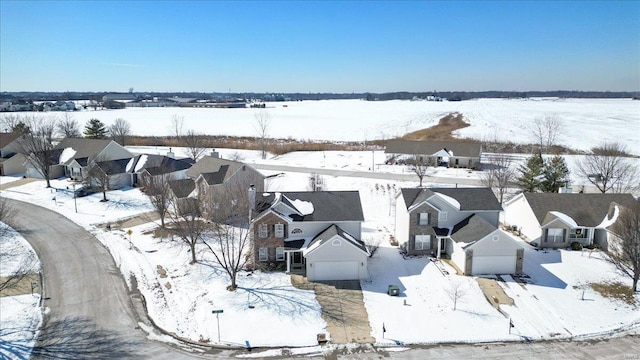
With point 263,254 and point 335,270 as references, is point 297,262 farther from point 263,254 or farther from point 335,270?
point 335,270

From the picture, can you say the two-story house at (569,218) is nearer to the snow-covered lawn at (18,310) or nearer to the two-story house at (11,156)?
the snow-covered lawn at (18,310)

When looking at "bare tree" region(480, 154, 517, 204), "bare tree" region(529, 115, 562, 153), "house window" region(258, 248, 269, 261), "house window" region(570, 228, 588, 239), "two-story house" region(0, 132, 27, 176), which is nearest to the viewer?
"house window" region(258, 248, 269, 261)

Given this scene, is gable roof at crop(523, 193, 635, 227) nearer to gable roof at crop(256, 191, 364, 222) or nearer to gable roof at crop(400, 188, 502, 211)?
gable roof at crop(400, 188, 502, 211)

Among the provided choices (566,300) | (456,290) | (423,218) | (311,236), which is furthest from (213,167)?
(566,300)

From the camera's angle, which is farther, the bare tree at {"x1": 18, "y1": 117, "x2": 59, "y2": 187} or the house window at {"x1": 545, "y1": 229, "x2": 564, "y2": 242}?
the bare tree at {"x1": 18, "y1": 117, "x2": 59, "y2": 187}

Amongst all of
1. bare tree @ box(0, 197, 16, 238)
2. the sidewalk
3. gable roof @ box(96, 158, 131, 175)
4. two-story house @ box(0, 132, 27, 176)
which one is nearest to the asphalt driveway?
bare tree @ box(0, 197, 16, 238)
